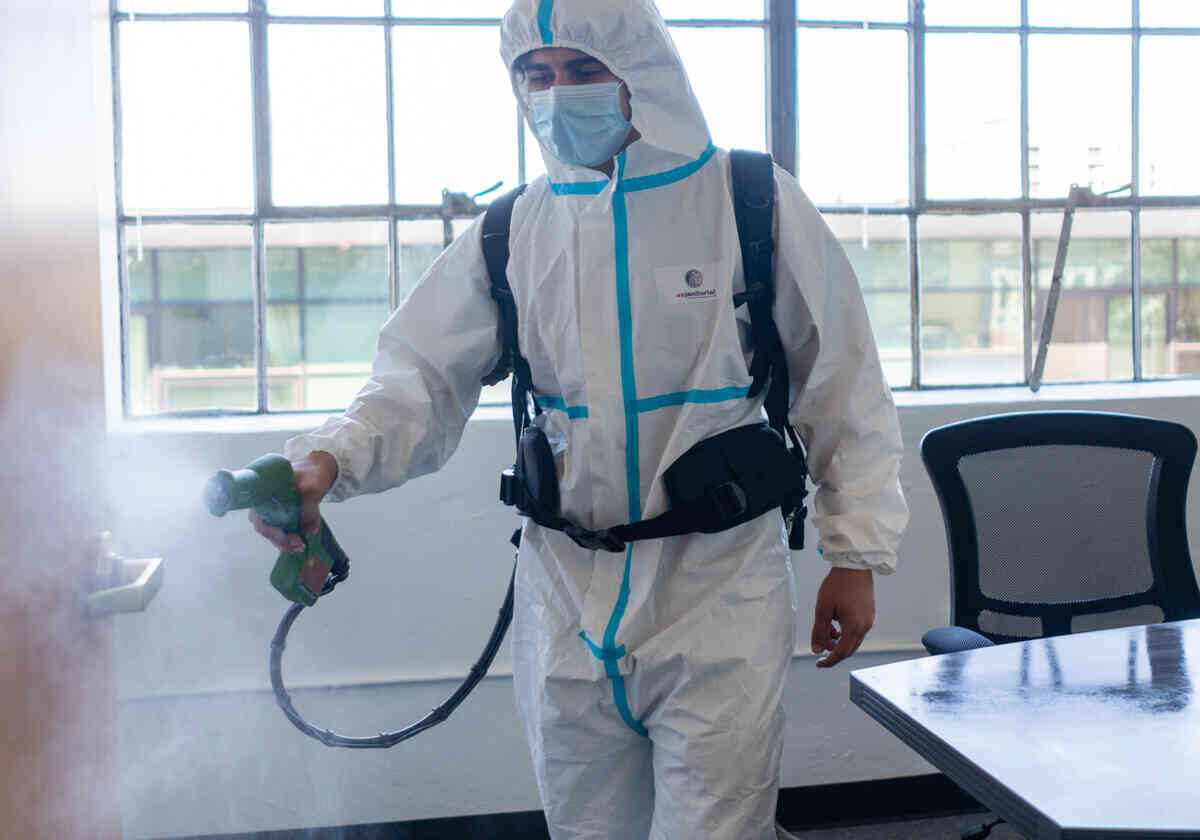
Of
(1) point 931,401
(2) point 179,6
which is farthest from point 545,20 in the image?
(1) point 931,401

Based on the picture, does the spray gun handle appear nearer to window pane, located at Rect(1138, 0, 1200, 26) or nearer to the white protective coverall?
the white protective coverall

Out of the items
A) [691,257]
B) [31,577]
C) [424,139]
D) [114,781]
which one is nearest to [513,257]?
[691,257]

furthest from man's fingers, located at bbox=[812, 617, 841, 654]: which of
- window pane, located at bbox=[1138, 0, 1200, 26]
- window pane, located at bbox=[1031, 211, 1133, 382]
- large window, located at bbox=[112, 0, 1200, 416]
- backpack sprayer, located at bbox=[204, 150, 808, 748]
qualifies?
window pane, located at bbox=[1138, 0, 1200, 26]

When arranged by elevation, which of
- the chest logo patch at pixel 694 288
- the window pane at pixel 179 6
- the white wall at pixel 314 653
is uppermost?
the window pane at pixel 179 6

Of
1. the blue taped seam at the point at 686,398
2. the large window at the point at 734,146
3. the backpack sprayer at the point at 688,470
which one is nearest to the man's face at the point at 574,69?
the backpack sprayer at the point at 688,470

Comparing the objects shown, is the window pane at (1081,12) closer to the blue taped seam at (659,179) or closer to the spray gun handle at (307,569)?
the blue taped seam at (659,179)

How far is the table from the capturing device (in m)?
0.72

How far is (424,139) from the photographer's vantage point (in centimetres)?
223

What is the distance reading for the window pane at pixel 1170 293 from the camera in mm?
2545

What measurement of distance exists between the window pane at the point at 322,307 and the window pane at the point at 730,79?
0.75 m

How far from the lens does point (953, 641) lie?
135cm

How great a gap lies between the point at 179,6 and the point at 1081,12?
1.98 metres

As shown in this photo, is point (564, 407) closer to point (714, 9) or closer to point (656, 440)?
point (656, 440)

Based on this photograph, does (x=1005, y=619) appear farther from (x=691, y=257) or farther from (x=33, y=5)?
(x=33, y=5)
